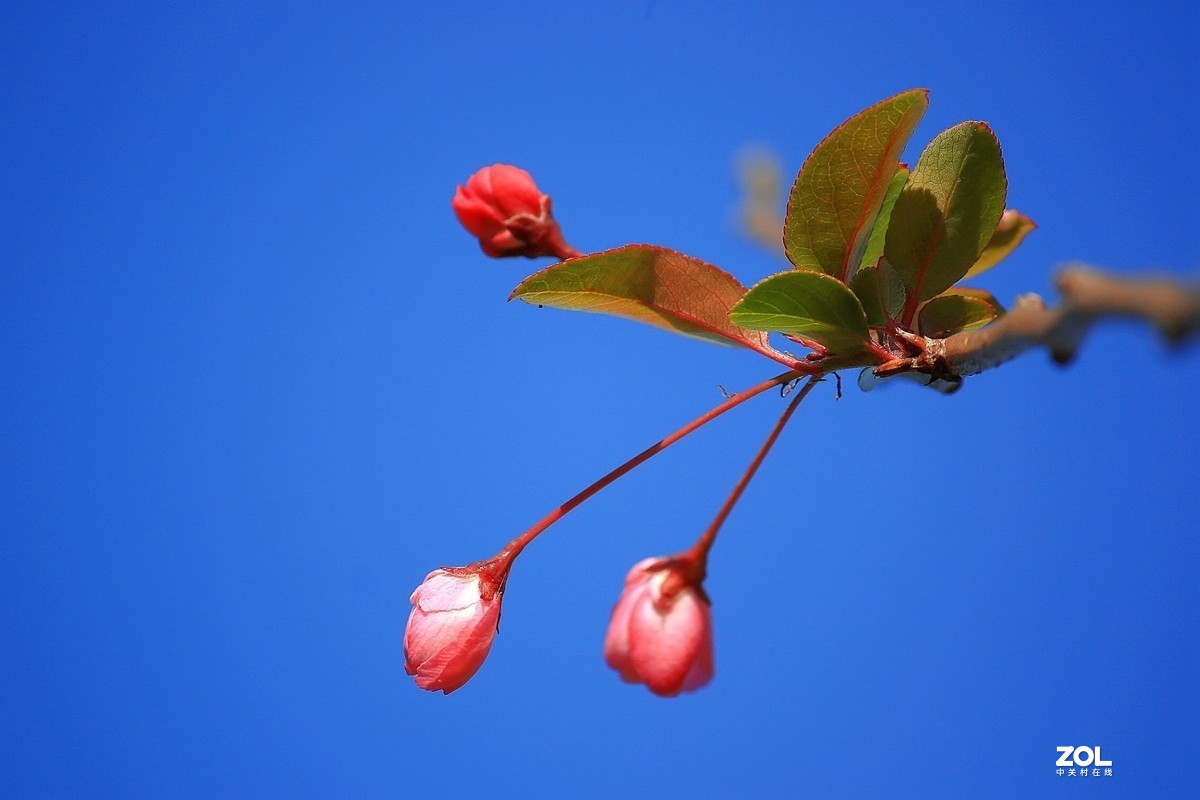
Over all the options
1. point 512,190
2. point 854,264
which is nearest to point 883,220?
point 854,264

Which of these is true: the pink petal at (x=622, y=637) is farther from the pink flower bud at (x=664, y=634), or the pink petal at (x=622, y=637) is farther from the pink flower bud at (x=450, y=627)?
the pink flower bud at (x=450, y=627)

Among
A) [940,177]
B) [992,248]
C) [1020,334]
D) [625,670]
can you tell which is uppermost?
[992,248]

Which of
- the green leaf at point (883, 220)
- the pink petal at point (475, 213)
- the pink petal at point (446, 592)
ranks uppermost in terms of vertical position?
the pink petal at point (475, 213)

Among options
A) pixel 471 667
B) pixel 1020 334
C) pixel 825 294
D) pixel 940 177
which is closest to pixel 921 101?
pixel 940 177

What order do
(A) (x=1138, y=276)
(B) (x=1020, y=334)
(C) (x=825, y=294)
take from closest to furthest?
1. (A) (x=1138, y=276)
2. (B) (x=1020, y=334)
3. (C) (x=825, y=294)

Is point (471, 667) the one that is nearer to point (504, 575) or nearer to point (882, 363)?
point (504, 575)

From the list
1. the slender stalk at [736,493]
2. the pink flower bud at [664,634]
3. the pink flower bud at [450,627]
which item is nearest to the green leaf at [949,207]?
the slender stalk at [736,493]

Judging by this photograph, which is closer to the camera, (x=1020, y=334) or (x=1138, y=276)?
(x=1138, y=276)
